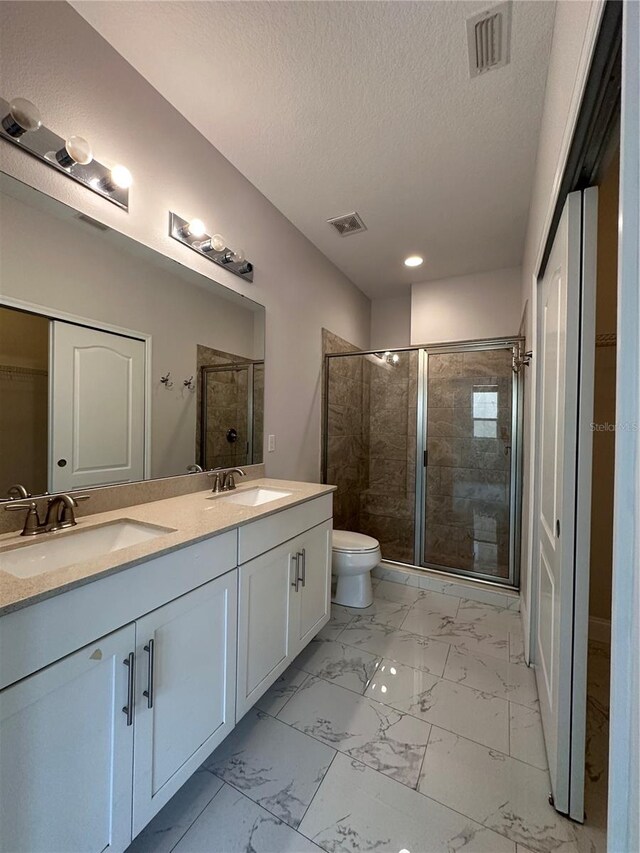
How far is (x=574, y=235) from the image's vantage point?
1.06 meters

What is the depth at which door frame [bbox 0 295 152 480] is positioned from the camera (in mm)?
1151

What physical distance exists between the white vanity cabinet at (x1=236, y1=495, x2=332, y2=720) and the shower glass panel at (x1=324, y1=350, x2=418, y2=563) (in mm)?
1185

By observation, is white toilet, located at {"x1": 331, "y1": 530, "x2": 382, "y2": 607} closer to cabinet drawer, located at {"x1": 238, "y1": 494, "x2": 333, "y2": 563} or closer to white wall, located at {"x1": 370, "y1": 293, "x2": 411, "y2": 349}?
cabinet drawer, located at {"x1": 238, "y1": 494, "x2": 333, "y2": 563}

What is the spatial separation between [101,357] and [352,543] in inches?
70.9

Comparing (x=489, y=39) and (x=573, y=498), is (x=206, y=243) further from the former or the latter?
(x=573, y=498)

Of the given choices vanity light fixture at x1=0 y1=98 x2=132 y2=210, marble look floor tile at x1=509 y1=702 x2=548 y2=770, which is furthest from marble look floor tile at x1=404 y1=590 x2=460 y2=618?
vanity light fixture at x1=0 y1=98 x2=132 y2=210

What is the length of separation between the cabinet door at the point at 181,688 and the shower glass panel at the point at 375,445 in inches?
73.7

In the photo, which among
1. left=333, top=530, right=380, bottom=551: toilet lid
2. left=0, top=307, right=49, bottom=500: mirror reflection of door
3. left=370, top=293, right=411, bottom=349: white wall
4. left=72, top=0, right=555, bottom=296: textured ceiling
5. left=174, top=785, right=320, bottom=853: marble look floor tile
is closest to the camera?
left=174, top=785, right=320, bottom=853: marble look floor tile

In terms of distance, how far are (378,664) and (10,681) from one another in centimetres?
159

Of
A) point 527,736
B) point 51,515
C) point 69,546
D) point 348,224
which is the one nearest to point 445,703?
point 527,736

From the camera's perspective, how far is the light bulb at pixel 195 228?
170 cm

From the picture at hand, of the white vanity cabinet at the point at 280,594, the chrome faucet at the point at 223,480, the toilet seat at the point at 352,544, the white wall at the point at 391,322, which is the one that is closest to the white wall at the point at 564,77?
the white vanity cabinet at the point at 280,594

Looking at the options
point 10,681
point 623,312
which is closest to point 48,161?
point 10,681

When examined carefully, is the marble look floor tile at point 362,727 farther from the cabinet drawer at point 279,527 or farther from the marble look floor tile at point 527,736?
the cabinet drawer at point 279,527
